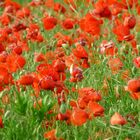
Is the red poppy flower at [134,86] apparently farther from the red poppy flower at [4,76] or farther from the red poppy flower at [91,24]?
the red poppy flower at [91,24]

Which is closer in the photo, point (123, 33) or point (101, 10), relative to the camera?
point (123, 33)

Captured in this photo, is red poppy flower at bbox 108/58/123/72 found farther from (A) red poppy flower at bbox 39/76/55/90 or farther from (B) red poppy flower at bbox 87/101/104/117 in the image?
(B) red poppy flower at bbox 87/101/104/117

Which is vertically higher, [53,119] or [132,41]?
[132,41]

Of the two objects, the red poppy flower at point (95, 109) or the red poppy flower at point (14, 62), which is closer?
the red poppy flower at point (95, 109)

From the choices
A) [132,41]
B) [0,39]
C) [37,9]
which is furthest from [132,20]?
[37,9]

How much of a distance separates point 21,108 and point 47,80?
184mm

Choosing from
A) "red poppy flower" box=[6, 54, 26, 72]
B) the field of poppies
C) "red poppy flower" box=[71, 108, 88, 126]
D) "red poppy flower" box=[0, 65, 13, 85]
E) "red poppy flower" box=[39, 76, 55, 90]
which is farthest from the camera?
"red poppy flower" box=[6, 54, 26, 72]

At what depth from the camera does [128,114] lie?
2.79 m

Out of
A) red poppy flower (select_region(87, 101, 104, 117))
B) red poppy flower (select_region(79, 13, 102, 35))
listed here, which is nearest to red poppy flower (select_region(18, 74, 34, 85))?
red poppy flower (select_region(87, 101, 104, 117))

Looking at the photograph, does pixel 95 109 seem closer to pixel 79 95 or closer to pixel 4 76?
pixel 79 95

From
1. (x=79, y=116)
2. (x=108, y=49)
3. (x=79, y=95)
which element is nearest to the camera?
(x=79, y=116)

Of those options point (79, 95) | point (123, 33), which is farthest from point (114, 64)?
point (79, 95)

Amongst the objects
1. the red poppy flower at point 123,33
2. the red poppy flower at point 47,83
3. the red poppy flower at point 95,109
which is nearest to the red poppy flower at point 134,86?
the red poppy flower at point 95,109

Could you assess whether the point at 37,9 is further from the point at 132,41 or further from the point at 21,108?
the point at 21,108
